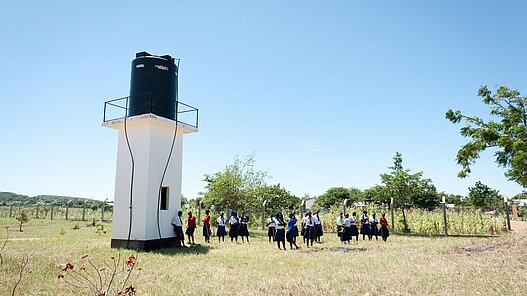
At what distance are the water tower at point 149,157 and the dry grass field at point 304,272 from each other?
1278 mm

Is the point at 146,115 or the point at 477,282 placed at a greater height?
the point at 146,115

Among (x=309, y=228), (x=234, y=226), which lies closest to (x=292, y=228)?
(x=309, y=228)

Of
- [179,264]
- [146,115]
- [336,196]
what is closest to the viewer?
[179,264]

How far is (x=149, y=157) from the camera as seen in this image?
14.4 m

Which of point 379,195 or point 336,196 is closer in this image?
point 379,195

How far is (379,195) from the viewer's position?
86.6 ft

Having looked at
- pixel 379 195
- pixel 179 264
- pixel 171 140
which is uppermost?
pixel 171 140

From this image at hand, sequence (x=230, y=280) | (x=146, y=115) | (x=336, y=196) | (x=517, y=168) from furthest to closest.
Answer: (x=336, y=196) < (x=146, y=115) < (x=517, y=168) < (x=230, y=280)

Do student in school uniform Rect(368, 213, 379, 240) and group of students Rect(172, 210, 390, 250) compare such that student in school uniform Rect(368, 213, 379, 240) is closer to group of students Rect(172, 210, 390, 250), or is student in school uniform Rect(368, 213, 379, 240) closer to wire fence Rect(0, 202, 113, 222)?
group of students Rect(172, 210, 390, 250)

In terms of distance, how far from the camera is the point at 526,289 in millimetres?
6762

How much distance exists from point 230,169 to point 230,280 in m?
16.0

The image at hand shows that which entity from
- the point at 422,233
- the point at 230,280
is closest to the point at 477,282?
the point at 230,280

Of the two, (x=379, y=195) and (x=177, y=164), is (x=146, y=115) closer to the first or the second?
(x=177, y=164)

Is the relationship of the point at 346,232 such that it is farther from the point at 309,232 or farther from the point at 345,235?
the point at 309,232
